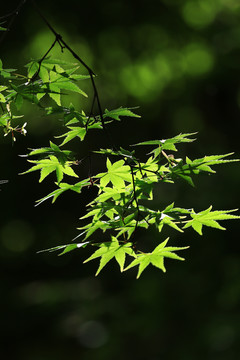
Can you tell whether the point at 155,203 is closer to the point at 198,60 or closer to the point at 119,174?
the point at 198,60

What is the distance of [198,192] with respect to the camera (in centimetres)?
581

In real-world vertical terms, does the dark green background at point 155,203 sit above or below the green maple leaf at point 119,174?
below

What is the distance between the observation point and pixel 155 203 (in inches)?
231

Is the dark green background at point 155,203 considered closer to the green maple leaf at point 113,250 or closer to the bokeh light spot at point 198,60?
the bokeh light spot at point 198,60

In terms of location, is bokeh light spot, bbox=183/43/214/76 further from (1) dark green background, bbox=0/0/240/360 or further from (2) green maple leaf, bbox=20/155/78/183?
(2) green maple leaf, bbox=20/155/78/183

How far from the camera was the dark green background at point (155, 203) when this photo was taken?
567cm

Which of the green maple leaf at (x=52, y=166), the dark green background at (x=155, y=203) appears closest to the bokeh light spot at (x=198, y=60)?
the dark green background at (x=155, y=203)

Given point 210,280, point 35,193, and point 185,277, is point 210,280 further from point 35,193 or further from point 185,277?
point 35,193

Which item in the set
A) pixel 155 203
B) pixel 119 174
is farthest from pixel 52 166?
pixel 155 203

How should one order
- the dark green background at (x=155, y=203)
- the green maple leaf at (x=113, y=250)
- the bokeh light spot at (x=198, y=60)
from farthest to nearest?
1. the bokeh light spot at (x=198, y=60)
2. the dark green background at (x=155, y=203)
3. the green maple leaf at (x=113, y=250)

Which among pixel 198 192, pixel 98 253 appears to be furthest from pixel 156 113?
pixel 98 253

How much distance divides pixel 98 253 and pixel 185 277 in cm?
453

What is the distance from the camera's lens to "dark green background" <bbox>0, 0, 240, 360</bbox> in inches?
223

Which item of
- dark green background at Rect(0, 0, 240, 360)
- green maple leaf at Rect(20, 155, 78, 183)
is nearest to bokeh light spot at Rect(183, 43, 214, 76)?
dark green background at Rect(0, 0, 240, 360)
